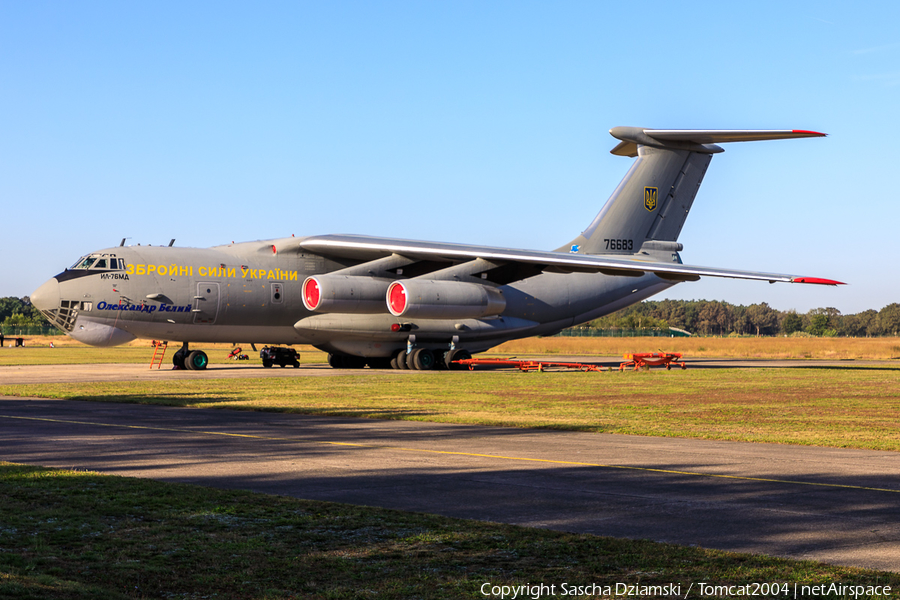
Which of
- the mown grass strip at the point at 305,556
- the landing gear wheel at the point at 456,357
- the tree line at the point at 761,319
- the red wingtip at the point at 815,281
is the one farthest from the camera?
the tree line at the point at 761,319

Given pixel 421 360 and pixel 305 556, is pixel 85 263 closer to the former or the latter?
pixel 421 360

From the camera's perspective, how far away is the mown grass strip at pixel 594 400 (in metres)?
13.0

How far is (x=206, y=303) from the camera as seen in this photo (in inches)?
1045

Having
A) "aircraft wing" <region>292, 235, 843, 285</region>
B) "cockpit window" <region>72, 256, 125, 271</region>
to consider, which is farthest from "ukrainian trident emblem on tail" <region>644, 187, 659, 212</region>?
"cockpit window" <region>72, 256, 125, 271</region>

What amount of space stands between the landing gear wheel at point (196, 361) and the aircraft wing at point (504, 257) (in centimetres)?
450

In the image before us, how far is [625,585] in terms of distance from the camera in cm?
461

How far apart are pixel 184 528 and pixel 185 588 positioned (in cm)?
141

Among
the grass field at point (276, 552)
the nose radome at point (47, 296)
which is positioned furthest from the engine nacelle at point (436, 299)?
the grass field at point (276, 552)

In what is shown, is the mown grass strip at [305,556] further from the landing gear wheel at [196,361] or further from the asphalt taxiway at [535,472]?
the landing gear wheel at [196,361]

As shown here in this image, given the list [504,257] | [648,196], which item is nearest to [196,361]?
[504,257]

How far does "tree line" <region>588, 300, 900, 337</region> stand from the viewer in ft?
431

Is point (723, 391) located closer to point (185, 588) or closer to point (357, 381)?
point (357, 381)

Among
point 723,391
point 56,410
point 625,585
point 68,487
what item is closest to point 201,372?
point 56,410

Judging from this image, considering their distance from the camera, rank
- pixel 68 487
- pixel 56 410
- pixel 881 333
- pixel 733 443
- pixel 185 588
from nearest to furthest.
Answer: pixel 185 588 → pixel 68 487 → pixel 733 443 → pixel 56 410 → pixel 881 333
